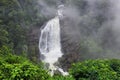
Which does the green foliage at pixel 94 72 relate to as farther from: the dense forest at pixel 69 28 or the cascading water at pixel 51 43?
the cascading water at pixel 51 43

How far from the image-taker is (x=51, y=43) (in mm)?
39406

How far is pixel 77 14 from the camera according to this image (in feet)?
151

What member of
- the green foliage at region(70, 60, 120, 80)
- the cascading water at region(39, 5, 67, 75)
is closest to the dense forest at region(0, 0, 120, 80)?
the cascading water at region(39, 5, 67, 75)

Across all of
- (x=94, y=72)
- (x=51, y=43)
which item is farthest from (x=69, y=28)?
(x=94, y=72)

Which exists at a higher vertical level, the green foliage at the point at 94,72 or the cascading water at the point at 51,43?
the cascading water at the point at 51,43

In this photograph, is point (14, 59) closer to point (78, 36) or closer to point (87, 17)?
point (78, 36)

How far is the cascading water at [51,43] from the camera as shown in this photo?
37.5 m

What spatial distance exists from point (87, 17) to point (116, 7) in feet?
24.7

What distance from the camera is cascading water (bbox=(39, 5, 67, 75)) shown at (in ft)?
123

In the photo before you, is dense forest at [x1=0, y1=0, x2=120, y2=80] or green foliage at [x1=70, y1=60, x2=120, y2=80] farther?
dense forest at [x1=0, y1=0, x2=120, y2=80]

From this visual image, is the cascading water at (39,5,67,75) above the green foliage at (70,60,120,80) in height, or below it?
above

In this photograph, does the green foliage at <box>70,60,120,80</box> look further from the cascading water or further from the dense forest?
the cascading water

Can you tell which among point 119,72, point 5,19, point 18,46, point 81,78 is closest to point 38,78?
point 81,78

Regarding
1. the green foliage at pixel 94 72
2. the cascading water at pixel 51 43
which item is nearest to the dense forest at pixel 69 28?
the cascading water at pixel 51 43
